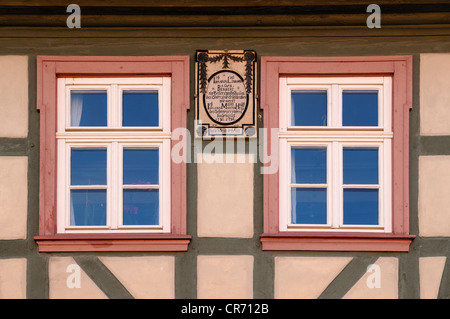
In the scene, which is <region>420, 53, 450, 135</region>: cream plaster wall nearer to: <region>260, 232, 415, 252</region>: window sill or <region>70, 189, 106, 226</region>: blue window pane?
<region>260, 232, 415, 252</region>: window sill

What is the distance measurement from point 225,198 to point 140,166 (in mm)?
822

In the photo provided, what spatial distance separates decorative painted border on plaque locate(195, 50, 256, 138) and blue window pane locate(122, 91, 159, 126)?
1.33ft

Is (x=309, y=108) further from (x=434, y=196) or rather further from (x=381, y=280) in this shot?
(x=381, y=280)

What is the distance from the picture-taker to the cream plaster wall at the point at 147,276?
685 centimetres

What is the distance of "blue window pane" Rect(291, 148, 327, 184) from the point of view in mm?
7086

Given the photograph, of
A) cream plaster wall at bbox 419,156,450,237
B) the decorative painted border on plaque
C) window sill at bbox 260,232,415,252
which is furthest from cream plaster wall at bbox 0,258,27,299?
cream plaster wall at bbox 419,156,450,237

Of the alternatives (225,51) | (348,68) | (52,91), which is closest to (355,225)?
(348,68)

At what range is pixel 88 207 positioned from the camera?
23.2 ft

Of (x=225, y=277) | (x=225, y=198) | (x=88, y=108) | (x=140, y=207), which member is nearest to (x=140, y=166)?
(x=140, y=207)

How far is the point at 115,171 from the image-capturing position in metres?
7.07

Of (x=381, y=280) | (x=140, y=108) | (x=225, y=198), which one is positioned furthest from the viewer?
(x=140, y=108)

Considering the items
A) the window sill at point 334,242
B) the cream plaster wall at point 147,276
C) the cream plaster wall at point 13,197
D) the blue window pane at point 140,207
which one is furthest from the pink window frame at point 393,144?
the cream plaster wall at point 13,197

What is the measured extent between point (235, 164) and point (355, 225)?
117cm
